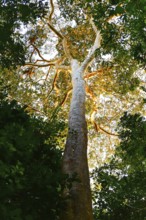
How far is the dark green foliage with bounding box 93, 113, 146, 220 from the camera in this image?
6.40 meters

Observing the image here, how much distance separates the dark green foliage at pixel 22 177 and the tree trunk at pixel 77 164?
0.34 meters

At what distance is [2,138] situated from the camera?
3.36m

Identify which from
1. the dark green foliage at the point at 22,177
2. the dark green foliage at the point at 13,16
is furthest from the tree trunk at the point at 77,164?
the dark green foliage at the point at 13,16

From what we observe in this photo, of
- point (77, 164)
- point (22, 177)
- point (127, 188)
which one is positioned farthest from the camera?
point (127, 188)

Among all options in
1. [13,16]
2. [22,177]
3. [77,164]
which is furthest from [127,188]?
[13,16]

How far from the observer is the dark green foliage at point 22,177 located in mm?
3369

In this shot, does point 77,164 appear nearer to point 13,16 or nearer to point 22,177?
point 22,177

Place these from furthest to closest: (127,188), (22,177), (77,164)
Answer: (127,188) < (77,164) < (22,177)

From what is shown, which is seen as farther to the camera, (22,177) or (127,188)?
(127,188)

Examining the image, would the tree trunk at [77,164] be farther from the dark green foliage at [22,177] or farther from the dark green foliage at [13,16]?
the dark green foliage at [13,16]

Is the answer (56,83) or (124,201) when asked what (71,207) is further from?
(56,83)

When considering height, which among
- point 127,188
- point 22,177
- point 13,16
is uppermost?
point 13,16

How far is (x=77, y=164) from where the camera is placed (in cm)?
587

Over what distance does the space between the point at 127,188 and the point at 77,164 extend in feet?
4.64
